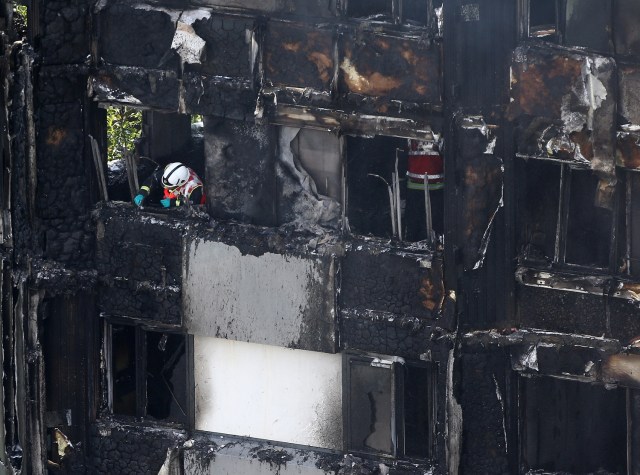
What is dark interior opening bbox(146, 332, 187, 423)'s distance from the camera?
17203mm

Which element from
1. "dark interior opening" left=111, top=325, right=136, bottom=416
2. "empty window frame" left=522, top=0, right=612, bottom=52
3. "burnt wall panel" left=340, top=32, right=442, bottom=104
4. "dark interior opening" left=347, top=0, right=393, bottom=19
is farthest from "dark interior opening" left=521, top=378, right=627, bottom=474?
"dark interior opening" left=111, top=325, right=136, bottom=416

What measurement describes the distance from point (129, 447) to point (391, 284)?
377cm

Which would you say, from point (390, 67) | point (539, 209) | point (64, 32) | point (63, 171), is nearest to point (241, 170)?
point (63, 171)

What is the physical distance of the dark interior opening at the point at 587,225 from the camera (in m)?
15.2

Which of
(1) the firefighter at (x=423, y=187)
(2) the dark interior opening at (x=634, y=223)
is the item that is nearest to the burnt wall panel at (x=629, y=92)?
(2) the dark interior opening at (x=634, y=223)

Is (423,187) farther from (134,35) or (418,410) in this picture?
(134,35)

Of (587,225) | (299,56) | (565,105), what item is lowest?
(587,225)

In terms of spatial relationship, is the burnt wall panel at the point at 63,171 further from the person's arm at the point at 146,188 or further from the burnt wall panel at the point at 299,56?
the burnt wall panel at the point at 299,56

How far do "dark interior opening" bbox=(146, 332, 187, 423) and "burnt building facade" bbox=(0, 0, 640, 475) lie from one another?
3 centimetres

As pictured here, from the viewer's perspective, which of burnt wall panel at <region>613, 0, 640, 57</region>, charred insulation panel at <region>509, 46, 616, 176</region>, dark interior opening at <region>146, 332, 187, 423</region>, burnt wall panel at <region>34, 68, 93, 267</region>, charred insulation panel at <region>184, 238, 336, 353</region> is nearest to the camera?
burnt wall panel at <region>613, 0, 640, 57</region>

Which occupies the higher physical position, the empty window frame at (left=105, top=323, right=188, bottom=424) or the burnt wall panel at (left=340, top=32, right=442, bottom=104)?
Result: the burnt wall panel at (left=340, top=32, right=442, bottom=104)

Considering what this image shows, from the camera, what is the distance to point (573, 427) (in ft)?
52.6

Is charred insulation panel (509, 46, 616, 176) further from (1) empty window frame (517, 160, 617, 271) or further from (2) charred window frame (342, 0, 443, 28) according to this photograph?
(2) charred window frame (342, 0, 443, 28)

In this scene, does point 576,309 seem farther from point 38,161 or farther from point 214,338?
point 38,161
